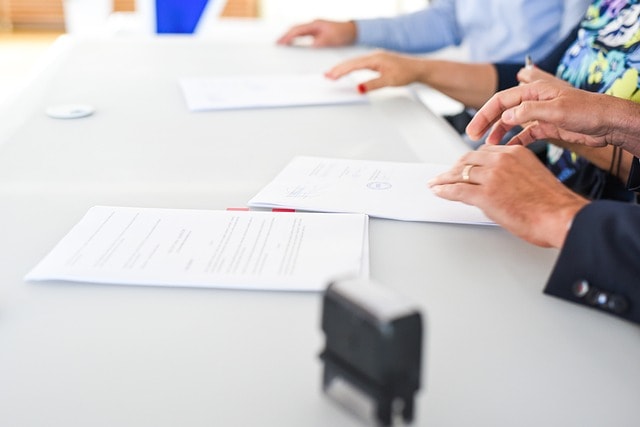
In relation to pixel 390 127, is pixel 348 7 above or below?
below

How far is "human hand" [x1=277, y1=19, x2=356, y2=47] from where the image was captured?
193 cm

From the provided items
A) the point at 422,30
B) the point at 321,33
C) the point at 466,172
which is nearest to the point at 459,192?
the point at 466,172

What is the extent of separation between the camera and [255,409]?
567 mm

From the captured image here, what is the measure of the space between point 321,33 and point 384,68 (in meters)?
0.48

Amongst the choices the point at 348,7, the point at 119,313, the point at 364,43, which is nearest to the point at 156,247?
the point at 119,313

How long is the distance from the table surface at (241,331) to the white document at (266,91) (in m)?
0.28

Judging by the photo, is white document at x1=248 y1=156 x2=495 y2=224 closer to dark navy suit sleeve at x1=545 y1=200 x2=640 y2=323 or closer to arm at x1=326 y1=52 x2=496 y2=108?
dark navy suit sleeve at x1=545 y1=200 x2=640 y2=323

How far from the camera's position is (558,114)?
37.2 inches

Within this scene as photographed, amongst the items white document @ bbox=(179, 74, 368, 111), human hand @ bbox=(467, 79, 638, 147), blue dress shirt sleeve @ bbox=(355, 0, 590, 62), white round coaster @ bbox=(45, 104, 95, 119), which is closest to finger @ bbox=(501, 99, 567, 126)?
human hand @ bbox=(467, 79, 638, 147)

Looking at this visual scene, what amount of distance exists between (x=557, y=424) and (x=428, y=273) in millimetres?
244

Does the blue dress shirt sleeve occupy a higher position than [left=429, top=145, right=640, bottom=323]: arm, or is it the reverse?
[left=429, top=145, right=640, bottom=323]: arm

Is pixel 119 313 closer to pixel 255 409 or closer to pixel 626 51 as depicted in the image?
pixel 255 409

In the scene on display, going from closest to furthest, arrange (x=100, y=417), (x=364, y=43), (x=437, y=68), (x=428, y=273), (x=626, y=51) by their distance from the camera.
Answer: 1. (x=100, y=417)
2. (x=428, y=273)
3. (x=626, y=51)
4. (x=437, y=68)
5. (x=364, y=43)

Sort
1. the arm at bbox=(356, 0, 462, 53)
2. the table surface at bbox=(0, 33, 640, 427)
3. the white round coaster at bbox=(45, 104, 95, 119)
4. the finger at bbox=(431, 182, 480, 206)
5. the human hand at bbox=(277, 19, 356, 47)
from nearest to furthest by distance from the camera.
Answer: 1. the table surface at bbox=(0, 33, 640, 427)
2. the finger at bbox=(431, 182, 480, 206)
3. the white round coaster at bbox=(45, 104, 95, 119)
4. the human hand at bbox=(277, 19, 356, 47)
5. the arm at bbox=(356, 0, 462, 53)
